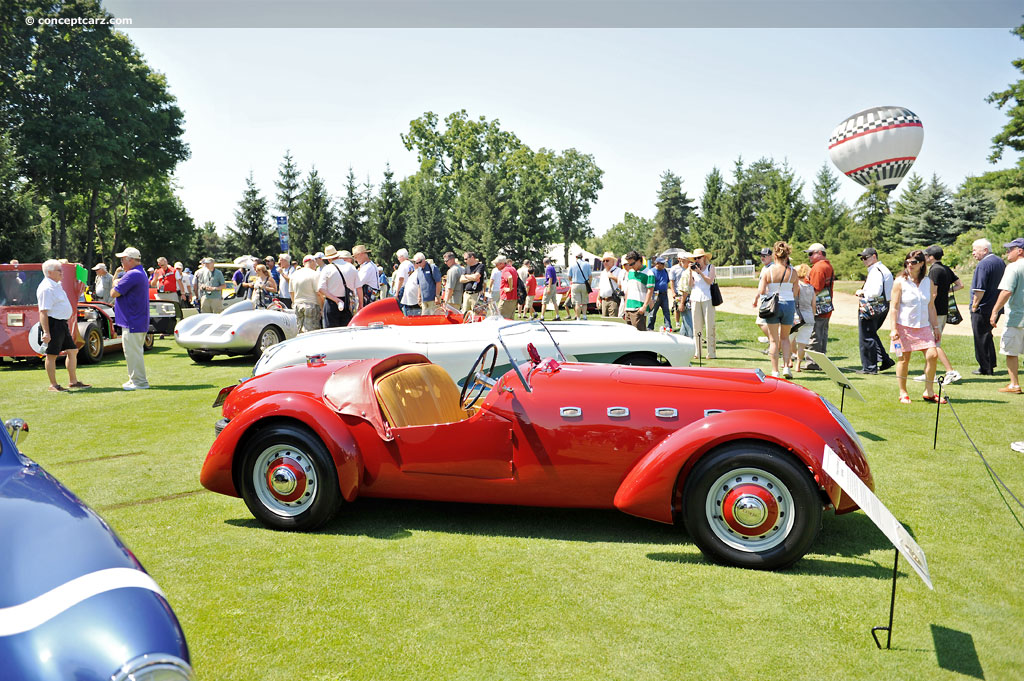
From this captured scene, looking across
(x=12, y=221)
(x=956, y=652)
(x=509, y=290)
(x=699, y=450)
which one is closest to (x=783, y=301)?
(x=699, y=450)

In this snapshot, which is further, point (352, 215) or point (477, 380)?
point (352, 215)

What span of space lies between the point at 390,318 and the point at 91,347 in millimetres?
7883

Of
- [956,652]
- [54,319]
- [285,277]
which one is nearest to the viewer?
[956,652]

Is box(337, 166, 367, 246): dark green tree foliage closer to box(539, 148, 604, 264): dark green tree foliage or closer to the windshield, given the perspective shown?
box(539, 148, 604, 264): dark green tree foliage

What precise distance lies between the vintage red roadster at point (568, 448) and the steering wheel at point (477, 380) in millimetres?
99

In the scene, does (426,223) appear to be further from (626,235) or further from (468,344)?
(626,235)

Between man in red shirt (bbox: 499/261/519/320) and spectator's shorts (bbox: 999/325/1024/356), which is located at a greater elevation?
man in red shirt (bbox: 499/261/519/320)

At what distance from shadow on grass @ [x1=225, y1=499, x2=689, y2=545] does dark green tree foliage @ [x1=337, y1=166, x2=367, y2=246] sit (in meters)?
55.5

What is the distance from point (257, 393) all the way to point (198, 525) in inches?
36.8

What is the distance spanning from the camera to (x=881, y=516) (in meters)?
2.91

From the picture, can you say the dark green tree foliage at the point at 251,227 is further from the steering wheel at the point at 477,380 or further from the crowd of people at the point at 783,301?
the steering wheel at the point at 477,380

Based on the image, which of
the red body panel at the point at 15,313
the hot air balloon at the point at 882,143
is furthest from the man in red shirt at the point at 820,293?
the hot air balloon at the point at 882,143

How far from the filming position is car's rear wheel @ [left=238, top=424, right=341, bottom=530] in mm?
4543

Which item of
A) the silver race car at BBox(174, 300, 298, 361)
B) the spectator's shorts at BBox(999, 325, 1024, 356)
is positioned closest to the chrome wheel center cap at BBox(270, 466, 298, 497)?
the silver race car at BBox(174, 300, 298, 361)
